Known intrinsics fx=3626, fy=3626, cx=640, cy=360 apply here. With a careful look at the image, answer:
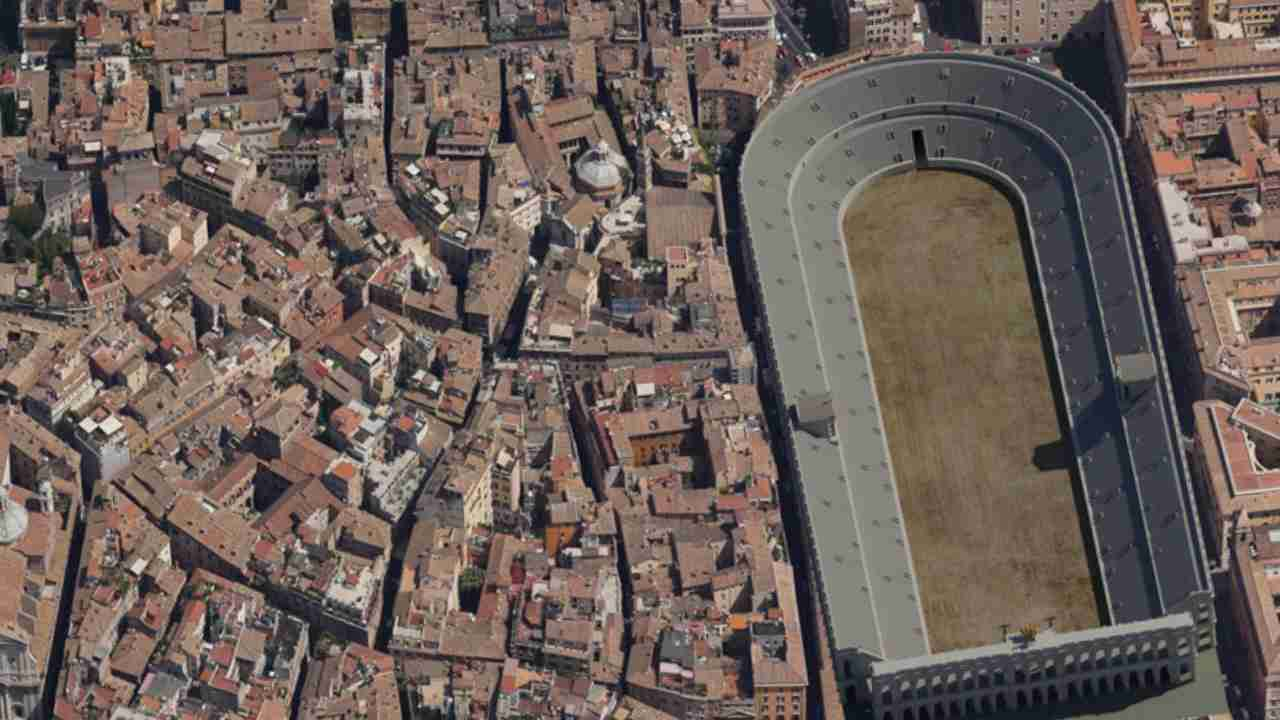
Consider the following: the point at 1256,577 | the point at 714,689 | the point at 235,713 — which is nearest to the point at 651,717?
the point at 714,689

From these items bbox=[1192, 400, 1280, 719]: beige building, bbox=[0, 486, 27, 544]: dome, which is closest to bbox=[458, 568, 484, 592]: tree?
bbox=[0, 486, 27, 544]: dome

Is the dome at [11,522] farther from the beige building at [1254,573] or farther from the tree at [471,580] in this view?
the beige building at [1254,573]

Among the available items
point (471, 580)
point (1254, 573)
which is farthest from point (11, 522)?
point (1254, 573)

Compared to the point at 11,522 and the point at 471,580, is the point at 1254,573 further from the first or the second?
the point at 11,522

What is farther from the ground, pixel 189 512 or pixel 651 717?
pixel 189 512

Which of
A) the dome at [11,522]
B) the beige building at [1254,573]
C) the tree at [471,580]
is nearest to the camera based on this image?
the beige building at [1254,573]

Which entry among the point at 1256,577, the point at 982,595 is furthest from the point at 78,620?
the point at 1256,577

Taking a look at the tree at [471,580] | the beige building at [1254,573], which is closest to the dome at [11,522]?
the tree at [471,580]

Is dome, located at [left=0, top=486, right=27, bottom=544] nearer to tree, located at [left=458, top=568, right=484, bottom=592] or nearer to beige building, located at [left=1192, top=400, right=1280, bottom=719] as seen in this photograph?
tree, located at [left=458, top=568, right=484, bottom=592]

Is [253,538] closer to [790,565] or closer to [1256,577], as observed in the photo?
[790,565]

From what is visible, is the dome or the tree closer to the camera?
the dome

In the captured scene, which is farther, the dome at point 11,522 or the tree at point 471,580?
Result: the tree at point 471,580
